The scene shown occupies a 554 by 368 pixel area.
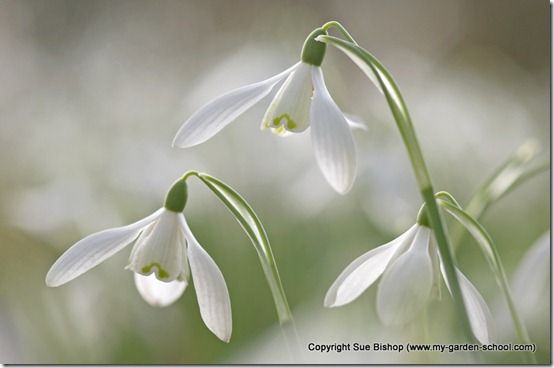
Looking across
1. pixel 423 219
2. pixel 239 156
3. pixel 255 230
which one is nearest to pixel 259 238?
pixel 255 230

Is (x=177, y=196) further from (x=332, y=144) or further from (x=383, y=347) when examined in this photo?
(x=383, y=347)

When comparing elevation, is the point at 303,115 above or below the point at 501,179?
above

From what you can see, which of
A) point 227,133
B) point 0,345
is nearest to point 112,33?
point 227,133

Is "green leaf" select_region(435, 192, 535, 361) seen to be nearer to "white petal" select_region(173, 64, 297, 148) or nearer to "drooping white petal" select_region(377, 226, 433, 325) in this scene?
"drooping white petal" select_region(377, 226, 433, 325)

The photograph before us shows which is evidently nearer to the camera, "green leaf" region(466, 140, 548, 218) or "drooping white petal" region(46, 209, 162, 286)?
"drooping white petal" region(46, 209, 162, 286)

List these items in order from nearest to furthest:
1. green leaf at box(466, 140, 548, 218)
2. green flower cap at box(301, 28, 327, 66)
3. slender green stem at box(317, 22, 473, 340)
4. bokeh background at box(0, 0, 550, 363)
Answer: slender green stem at box(317, 22, 473, 340) → green flower cap at box(301, 28, 327, 66) → green leaf at box(466, 140, 548, 218) → bokeh background at box(0, 0, 550, 363)

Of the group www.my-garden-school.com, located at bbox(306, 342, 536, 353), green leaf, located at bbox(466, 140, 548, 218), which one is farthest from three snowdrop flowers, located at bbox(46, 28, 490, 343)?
www.my-garden-school.com, located at bbox(306, 342, 536, 353)

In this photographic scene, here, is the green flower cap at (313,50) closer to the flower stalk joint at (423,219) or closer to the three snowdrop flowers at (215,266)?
the three snowdrop flowers at (215,266)

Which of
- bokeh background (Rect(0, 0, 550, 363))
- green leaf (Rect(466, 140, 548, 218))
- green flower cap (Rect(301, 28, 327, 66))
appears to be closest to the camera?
green flower cap (Rect(301, 28, 327, 66))

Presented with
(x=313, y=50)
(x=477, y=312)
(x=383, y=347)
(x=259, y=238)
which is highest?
(x=313, y=50)
